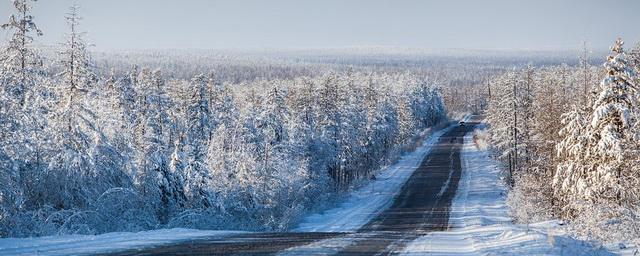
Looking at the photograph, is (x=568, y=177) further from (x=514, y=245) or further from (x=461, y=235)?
(x=514, y=245)

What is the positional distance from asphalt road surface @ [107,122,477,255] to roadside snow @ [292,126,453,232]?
92 centimetres

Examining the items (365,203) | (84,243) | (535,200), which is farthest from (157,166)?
(365,203)

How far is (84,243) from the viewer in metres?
12.0

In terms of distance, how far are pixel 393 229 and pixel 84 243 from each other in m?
25.4

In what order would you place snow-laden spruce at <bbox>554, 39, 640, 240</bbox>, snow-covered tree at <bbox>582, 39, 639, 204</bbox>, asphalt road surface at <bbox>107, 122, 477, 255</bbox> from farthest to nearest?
snow-covered tree at <bbox>582, 39, 639, 204</bbox> < snow-laden spruce at <bbox>554, 39, 640, 240</bbox> < asphalt road surface at <bbox>107, 122, 477, 255</bbox>

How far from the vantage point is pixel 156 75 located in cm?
5394

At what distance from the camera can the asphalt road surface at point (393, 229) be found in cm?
→ 1209

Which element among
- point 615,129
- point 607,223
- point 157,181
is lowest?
point 607,223

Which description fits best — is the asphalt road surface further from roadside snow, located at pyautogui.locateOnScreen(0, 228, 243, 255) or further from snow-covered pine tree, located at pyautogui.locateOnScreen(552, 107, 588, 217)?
snow-covered pine tree, located at pyautogui.locateOnScreen(552, 107, 588, 217)

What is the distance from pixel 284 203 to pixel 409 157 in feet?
177

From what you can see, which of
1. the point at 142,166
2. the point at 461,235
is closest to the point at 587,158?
the point at 461,235

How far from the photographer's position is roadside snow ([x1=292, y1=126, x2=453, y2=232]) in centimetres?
3503

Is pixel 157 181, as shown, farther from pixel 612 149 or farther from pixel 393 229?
pixel 612 149

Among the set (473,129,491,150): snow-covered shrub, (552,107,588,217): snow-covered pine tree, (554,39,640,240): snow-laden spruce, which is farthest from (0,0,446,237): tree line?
(473,129,491,150): snow-covered shrub
